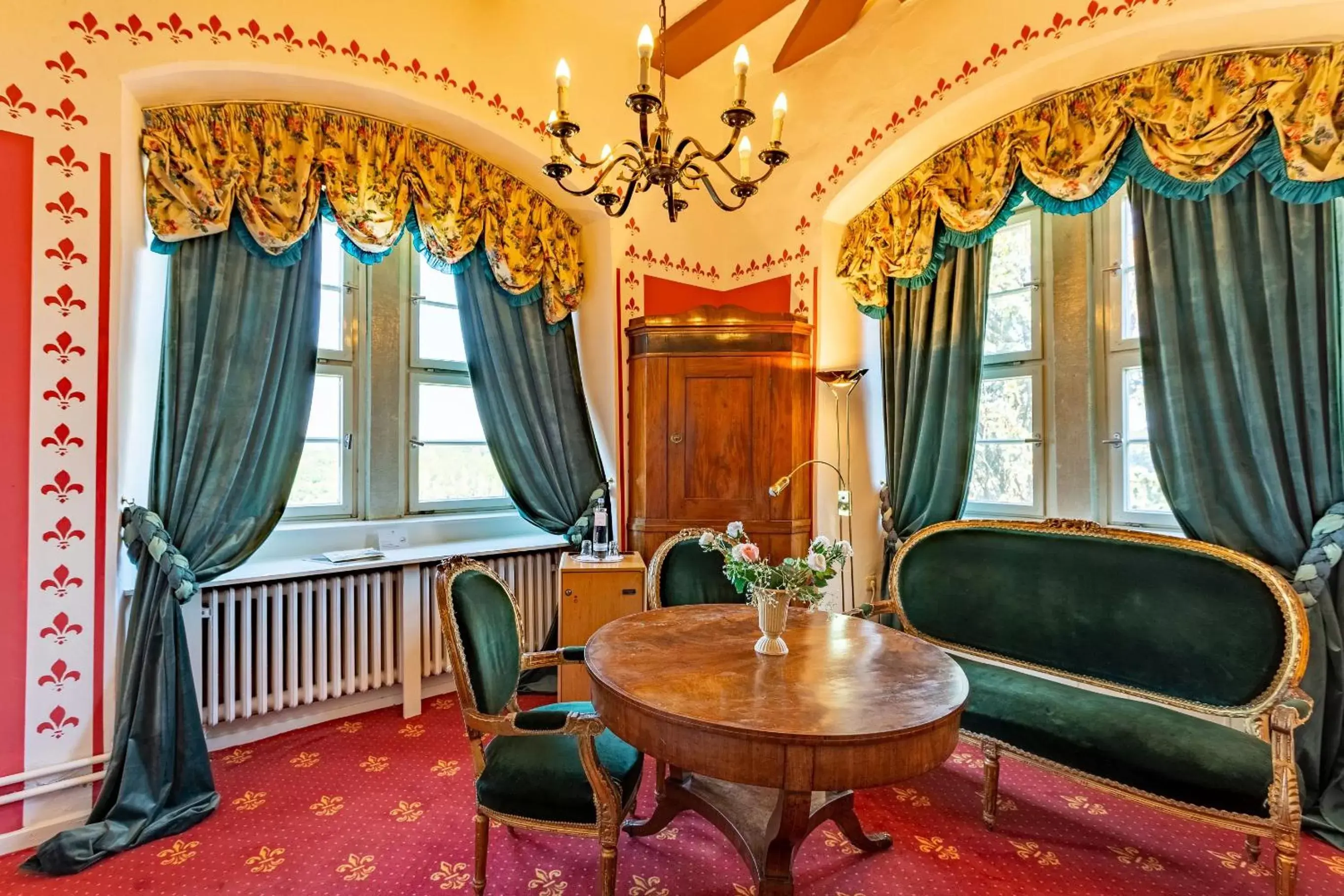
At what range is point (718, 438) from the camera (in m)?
3.44

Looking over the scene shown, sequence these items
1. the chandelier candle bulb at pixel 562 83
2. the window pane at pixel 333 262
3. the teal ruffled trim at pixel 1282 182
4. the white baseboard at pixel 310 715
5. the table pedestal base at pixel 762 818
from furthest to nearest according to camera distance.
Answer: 1. the window pane at pixel 333 262
2. the white baseboard at pixel 310 715
3. the teal ruffled trim at pixel 1282 182
4. the chandelier candle bulb at pixel 562 83
5. the table pedestal base at pixel 762 818

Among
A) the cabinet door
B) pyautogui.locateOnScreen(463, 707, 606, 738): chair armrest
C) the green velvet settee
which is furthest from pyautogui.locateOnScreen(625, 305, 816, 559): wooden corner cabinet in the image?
pyautogui.locateOnScreen(463, 707, 606, 738): chair armrest

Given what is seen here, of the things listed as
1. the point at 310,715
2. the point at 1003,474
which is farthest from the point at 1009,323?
the point at 310,715

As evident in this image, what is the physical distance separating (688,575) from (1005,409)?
1964mm

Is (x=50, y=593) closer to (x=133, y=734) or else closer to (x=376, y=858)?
(x=133, y=734)

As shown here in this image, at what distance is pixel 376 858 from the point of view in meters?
2.02

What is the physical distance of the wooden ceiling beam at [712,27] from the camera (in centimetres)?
310

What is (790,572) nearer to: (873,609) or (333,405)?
(873,609)

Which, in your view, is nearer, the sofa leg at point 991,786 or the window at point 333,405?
the sofa leg at point 991,786

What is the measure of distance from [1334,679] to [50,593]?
4.58m

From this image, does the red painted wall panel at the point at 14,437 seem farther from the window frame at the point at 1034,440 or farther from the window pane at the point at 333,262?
the window frame at the point at 1034,440

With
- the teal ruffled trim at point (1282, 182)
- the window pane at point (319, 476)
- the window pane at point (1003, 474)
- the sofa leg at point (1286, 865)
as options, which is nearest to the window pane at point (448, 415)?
the window pane at point (319, 476)

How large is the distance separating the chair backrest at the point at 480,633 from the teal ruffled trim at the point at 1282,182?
3.19 m

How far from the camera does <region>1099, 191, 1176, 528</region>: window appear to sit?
280 centimetres
